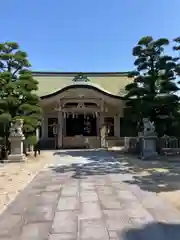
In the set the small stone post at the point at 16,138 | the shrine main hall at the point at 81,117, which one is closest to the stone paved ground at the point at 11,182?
the small stone post at the point at 16,138

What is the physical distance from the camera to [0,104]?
47.9ft

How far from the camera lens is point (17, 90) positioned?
49.3 feet

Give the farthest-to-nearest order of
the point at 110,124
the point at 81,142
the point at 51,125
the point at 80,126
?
the point at 110,124
the point at 80,126
the point at 51,125
the point at 81,142

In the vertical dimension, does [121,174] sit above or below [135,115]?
below

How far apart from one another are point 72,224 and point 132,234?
97 centimetres

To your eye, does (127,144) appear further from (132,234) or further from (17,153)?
(132,234)

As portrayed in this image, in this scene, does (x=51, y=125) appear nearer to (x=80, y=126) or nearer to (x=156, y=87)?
(x=80, y=126)

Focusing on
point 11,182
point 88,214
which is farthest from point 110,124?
point 88,214

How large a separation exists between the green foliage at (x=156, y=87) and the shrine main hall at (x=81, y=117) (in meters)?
3.52

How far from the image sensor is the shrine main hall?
21.4 metres

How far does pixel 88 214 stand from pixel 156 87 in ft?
45.1

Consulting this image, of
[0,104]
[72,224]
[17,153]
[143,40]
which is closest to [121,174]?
[72,224]

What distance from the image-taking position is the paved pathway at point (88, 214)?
13.0 ft

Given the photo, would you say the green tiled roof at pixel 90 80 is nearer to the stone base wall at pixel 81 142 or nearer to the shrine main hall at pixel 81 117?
the shrine main hall at pixel 81 117
